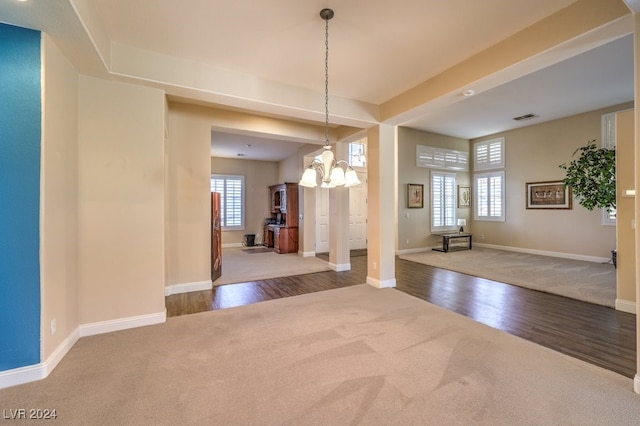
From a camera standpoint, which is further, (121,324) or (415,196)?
(415,196)

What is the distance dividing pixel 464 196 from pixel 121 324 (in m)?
9.68

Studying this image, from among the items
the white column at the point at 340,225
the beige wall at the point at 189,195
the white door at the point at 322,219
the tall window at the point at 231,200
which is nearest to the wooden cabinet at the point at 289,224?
the white door at the point at 322,219

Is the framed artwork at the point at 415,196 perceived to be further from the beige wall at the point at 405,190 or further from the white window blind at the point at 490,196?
the white window blind at the point at 490,196

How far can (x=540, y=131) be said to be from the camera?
24.9 ft

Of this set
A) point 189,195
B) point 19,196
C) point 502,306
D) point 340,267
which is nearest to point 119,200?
point 19,196

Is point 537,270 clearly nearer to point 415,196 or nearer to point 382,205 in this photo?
point 415,196

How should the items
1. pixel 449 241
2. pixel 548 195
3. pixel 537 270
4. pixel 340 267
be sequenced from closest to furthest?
pixel 537 270 → pixel 340 267 → pixel 548 195 → pixel 449 241

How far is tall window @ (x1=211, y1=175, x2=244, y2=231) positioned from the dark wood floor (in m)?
5.22

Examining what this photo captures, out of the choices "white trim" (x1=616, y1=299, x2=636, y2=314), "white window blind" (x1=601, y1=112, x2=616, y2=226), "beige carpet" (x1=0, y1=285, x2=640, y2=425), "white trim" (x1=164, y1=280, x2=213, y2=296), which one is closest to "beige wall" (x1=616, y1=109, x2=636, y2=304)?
"white trim" (x1=616, y1=299, x2=636, y2=314)

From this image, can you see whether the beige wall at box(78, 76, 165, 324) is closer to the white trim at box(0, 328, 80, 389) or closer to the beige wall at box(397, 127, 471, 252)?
the white trim at box(0, 328, 80, 389)

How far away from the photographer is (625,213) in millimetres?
3633

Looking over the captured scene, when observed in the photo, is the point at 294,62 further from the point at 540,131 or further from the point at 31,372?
the point at 540,131

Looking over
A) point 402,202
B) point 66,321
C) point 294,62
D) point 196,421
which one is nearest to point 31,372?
point 66,321

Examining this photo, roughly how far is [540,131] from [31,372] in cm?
1064
